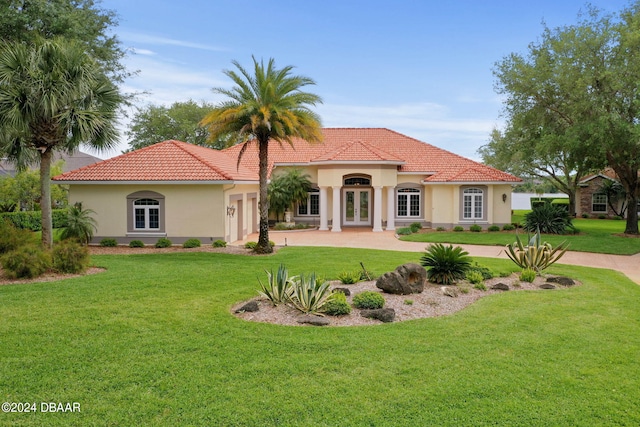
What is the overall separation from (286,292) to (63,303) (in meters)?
4.90

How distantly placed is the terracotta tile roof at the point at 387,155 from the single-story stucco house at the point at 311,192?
2.7 inches

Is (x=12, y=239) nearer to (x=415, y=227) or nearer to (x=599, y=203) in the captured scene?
(x=415, y=227)

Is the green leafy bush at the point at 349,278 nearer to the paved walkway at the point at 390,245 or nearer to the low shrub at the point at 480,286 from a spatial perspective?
the low shrub at the point at 480,286

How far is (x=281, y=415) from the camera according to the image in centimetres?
533

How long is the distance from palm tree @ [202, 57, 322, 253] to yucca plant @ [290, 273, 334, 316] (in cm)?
940

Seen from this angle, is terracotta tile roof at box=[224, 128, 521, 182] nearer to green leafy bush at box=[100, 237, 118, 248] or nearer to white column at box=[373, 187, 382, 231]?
white column at box=[373, 187, 382, 231]

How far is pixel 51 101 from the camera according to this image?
14.0m

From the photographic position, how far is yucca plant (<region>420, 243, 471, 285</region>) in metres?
12.4

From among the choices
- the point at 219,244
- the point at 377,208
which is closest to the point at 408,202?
the point at 377,208

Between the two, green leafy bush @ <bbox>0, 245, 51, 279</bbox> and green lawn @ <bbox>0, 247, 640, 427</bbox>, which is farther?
green leafy bush @ <bbox>0, 245, 51, 279</bbox>

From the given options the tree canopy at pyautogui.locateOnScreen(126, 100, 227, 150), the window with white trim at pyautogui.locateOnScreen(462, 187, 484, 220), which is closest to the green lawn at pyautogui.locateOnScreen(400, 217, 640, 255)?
the window with white trim at pyautogui.locateOnScreen(462, 187, 484, 220)

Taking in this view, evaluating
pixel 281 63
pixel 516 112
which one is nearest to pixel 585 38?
pixel 516 112

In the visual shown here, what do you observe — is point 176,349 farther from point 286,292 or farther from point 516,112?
point 516,112

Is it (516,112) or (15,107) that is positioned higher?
(516,112)
